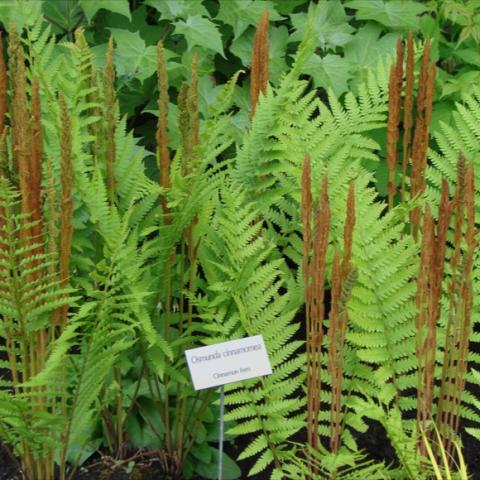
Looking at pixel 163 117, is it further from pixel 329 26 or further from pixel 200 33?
pixel 329 26

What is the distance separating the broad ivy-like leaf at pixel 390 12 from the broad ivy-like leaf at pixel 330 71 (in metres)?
0.18

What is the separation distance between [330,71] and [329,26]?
0.70 feet

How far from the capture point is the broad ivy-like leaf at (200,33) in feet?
7.33

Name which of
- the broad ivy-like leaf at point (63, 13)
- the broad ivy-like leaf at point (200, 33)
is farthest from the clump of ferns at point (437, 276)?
the broad ivy-like leaf at point (63, 13)

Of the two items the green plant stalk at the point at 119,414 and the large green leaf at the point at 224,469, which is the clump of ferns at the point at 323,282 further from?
the green plant stalk at the point at 119,414

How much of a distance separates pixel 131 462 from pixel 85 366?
306 millimetres

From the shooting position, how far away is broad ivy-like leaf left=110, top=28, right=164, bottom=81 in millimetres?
2246

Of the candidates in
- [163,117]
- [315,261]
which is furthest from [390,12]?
[315,261]

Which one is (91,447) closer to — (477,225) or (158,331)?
(158,331)

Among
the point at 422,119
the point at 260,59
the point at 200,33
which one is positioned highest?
the point at 200,33

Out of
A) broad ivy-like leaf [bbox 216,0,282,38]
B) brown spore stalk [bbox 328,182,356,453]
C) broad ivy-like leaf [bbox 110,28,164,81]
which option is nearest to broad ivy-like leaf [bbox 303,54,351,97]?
broad ivy-like leaf [bbox 216,0,282,38]

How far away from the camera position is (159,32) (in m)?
2.48

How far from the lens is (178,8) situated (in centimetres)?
232

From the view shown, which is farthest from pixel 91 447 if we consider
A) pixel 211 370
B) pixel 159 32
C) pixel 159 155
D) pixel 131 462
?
pixel 159 32
